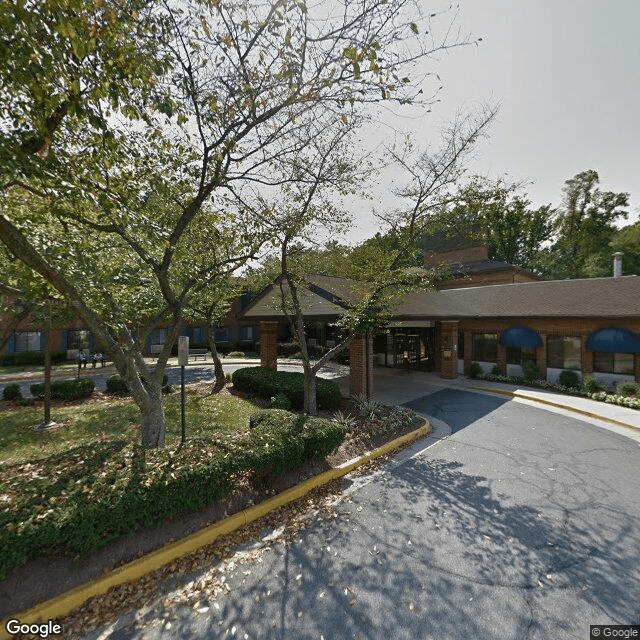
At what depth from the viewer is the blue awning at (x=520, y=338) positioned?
51.1 feet

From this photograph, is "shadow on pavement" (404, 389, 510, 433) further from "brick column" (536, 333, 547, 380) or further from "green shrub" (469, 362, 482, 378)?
"brick column" (536, 333, 547, 380)

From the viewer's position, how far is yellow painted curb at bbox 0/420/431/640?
3.23 metres

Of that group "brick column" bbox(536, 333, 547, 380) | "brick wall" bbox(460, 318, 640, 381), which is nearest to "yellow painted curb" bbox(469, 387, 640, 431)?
"brick column" bbox(536, 333, 547, 380)

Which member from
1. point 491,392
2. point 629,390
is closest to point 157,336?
point 491,392

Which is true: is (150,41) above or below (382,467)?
above

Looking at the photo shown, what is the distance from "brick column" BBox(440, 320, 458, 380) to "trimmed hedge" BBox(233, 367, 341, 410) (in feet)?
26.2

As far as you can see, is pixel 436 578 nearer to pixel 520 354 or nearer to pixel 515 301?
pixel 520 354

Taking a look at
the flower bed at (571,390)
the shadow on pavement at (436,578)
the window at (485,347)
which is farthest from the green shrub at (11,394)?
the window at (485,347)

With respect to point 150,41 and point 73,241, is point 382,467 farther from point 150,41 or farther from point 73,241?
point 150,41

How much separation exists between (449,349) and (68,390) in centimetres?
1681

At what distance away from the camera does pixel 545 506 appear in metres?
5.33

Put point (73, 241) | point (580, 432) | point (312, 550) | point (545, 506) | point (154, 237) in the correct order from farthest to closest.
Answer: point (580, 432), point (73, 241), point (154, 237), point (545, 506), point (312, 550)

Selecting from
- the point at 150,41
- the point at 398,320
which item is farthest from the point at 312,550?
the point at 398,320

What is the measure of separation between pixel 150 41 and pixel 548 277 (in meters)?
48.9
